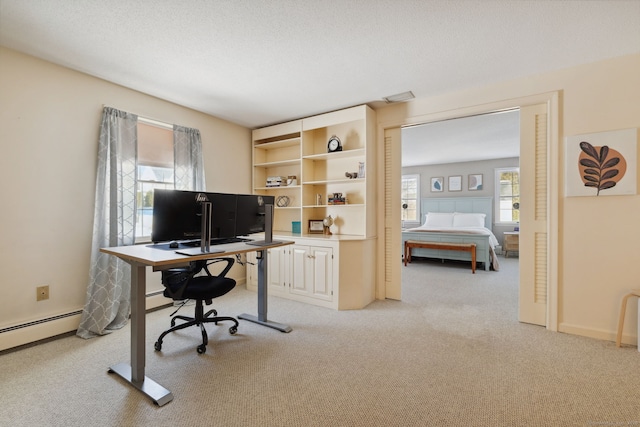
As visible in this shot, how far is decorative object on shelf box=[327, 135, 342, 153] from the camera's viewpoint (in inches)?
142

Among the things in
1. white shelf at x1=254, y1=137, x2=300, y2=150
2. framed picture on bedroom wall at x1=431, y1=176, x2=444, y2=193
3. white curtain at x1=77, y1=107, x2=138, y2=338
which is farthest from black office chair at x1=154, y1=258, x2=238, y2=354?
framed picture on bedroom wall at x1=431, y1=176, x2=444, y2=193

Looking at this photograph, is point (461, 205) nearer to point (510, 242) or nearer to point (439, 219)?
point (439, 219)

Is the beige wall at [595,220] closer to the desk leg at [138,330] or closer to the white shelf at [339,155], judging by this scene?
the white shelf at [339,155]

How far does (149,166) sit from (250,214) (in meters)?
1.62

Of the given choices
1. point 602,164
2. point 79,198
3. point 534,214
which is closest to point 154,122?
point 79,198

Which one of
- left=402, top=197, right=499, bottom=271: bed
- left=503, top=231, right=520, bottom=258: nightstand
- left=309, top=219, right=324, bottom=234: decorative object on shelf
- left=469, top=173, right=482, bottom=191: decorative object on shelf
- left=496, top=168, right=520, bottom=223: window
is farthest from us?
left=469, top=173, right=482, bottom=191: decorative object on shelf

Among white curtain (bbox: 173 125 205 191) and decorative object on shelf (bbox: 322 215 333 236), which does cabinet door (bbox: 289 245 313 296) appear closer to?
decorative object on shelf (bbox: 322 215 333 236)

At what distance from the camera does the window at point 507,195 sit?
6.80 meters

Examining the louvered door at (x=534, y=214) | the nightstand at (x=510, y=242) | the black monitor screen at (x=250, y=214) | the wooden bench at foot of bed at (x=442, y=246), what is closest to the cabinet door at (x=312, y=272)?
the black monitor screen at (x=250, y=214)

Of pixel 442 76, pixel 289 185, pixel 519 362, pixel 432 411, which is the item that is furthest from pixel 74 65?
pixel 519 362

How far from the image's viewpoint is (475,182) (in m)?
7.18

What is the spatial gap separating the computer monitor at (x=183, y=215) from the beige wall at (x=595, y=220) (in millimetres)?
3001

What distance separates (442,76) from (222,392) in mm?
3167

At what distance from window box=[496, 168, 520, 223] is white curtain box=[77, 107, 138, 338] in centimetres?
761
